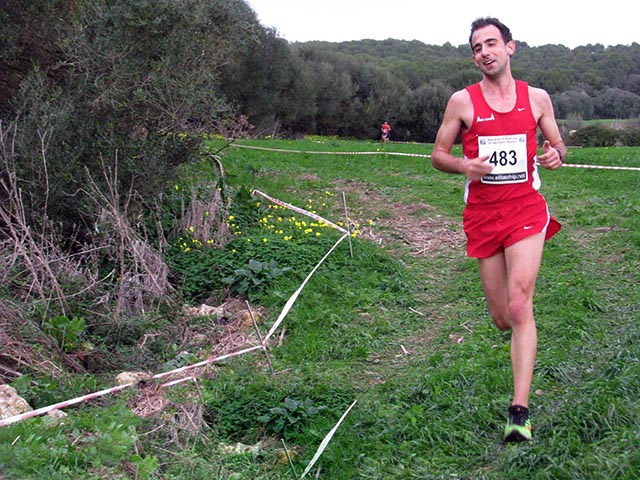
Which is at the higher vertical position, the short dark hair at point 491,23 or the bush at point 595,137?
the short dark hair at point 491,23

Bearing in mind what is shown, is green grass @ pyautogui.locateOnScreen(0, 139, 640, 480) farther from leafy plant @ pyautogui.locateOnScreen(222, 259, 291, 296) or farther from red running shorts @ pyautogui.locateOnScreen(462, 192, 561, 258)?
red running shorts @ pyautogui.locateOnScreen(462, 192, 561, 258)

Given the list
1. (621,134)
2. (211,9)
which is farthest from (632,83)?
(211,9)

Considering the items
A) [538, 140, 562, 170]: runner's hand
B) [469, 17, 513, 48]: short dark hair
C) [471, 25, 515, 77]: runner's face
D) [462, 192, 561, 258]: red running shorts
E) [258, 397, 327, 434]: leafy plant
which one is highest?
[469, 17, 513, 48]: short dark hair

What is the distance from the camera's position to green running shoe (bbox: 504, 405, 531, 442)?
152 inches

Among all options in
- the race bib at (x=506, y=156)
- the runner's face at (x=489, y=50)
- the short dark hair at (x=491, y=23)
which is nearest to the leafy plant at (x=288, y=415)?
the race bib at (x=506, y=156)

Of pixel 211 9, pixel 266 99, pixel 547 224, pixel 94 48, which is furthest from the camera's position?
pixel 266 99

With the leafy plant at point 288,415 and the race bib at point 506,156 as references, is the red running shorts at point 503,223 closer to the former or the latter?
the race bib at point 506,156

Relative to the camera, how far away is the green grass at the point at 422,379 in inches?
149

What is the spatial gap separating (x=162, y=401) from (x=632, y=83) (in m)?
56.3

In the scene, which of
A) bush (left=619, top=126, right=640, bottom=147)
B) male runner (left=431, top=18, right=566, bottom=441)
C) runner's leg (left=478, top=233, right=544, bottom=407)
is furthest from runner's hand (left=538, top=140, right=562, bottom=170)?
bush (left=619, top=126, right=640, bottom=147)

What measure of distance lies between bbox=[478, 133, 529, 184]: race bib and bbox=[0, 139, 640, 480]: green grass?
1.31 m

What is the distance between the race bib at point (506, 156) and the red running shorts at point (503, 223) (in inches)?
5.6

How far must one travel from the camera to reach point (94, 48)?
27.8 feet

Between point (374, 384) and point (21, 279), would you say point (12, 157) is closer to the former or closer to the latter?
point (21, 279)
